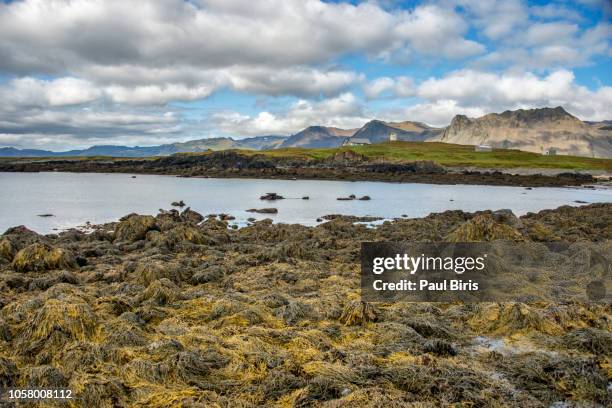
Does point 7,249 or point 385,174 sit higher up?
point 385,174

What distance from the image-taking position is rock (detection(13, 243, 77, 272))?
1224cm

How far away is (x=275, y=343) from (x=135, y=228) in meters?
12.4

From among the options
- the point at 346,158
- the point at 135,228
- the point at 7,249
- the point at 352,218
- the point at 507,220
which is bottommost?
the point at 352,218

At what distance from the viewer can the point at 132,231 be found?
57.9ft

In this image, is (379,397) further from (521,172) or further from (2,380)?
(521,172)

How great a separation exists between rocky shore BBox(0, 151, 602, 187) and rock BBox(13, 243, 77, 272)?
59582mm

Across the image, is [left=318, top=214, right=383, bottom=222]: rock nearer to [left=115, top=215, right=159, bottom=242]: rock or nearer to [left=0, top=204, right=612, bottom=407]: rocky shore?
[left=115, top=215, right=159, bottom=242]: rock

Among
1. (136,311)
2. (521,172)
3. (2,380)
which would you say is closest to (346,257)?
(136,311)

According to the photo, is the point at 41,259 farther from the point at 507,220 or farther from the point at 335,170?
the point at 335,170

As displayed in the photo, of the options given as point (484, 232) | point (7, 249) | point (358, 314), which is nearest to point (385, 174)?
point (484, 232)

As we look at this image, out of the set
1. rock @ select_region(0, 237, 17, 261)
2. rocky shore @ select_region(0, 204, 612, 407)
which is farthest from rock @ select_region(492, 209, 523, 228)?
rock @ select_region(0, 237, 17, 261)

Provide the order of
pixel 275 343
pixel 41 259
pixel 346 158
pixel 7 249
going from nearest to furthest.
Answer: pixel 275 343 < pixel 41 259 < pixel 7 249 < pixel 346 158

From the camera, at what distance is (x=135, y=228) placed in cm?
1773

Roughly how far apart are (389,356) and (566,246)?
37.9ft
